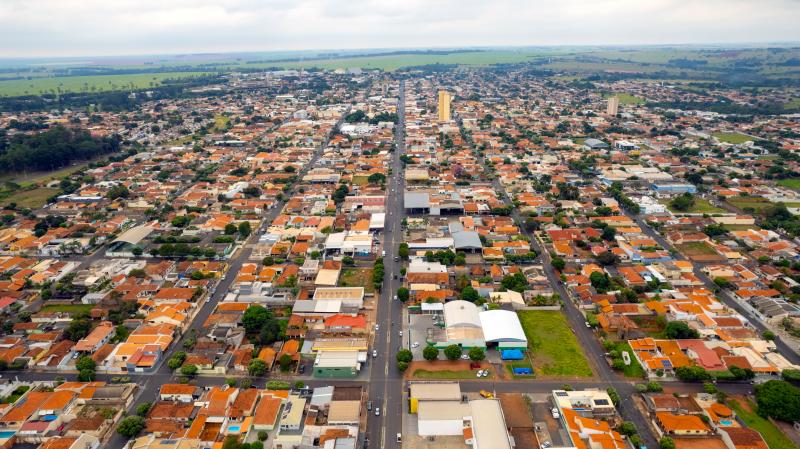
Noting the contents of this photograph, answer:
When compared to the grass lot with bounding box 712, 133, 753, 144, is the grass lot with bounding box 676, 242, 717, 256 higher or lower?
lower

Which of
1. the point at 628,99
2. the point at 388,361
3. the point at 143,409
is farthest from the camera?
the point at 628,99

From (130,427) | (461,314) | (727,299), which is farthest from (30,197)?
(727,299)

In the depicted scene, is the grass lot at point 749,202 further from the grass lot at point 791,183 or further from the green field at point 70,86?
the green field at point 70,86

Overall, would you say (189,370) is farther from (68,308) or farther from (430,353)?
(68,308)

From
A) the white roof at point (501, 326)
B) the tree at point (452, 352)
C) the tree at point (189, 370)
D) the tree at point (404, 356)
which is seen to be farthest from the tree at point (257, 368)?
the white roof at point (501, 326)

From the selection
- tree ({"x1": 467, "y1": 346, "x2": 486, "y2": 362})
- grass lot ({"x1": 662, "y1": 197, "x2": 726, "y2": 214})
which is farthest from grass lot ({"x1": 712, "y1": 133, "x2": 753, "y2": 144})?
tree ({"x1": 467, "y1": 346, "x2": 486, "y2": 362})

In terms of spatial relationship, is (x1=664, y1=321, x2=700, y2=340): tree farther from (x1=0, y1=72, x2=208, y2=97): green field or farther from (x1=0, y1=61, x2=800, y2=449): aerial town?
(x1=0, y1=72, x2=208, y2=97): green field

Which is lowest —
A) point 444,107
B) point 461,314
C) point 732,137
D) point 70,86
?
point 461,314
